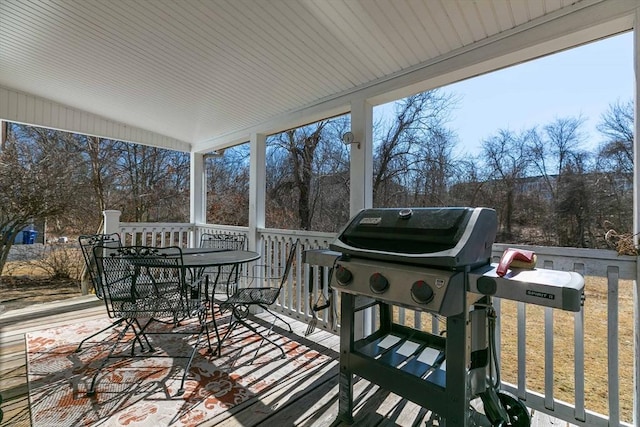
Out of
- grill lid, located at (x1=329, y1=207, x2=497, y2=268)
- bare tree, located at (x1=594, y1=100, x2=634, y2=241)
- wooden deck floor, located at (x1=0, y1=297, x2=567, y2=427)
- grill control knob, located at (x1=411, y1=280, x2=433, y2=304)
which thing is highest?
bare tree, located at (x1=594, y1=100, x2=634, y2=241)

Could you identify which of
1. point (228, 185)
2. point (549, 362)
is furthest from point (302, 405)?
point (228, 185)

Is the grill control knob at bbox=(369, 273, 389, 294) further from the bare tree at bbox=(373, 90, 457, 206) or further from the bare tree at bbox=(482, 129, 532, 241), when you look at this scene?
the bare tree at bbox=(373, 90, 457, 206)

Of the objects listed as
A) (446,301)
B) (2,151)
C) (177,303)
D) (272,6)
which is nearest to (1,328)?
(177,303)

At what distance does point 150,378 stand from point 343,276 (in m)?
1.88

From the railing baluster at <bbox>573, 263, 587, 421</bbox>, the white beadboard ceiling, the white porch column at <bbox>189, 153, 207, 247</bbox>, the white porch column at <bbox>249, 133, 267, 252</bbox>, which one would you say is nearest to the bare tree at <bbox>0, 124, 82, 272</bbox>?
the white beadboard ceiling

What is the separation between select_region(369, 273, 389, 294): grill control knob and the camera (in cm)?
143

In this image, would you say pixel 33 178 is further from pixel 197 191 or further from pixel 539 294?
pixel 539 294

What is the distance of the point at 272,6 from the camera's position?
2.07m

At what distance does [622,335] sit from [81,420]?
11.6 ft

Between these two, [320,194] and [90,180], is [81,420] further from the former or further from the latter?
[90,180]

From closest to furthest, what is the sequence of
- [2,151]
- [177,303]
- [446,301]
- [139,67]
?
[446,301] → [177,303] → [139,67] → [2,151]

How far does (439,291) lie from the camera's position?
1252 mm

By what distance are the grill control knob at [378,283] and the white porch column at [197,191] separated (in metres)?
4.59

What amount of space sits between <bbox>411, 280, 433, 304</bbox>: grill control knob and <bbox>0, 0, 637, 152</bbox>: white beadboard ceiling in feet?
5.44
